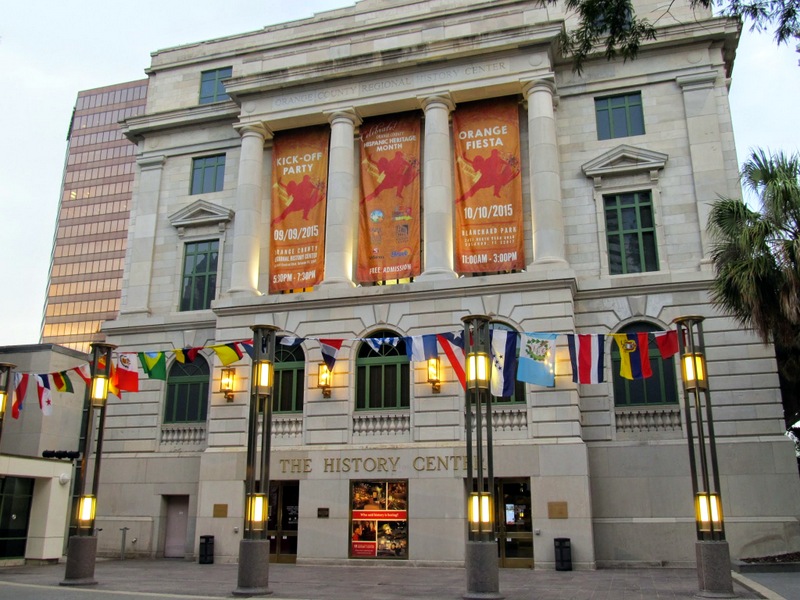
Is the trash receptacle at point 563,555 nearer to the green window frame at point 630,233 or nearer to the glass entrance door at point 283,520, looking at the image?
the glass entrance door at point 283,520

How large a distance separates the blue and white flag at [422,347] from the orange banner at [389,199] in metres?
5.90

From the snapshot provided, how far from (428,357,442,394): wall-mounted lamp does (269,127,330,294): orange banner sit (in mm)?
6088

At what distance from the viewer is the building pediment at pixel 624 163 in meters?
27.4

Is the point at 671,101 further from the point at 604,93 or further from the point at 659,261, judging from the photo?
the point at 659,261

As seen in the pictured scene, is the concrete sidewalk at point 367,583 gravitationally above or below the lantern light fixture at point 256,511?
below

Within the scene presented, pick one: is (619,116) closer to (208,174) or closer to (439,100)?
(439,100)

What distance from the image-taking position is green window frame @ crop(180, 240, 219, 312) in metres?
31.3

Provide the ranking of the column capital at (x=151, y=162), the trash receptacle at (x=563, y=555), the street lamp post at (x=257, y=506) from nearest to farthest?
the street lamp post at (x=257, y=506), the trash receptacle at (x=563, y=555), the column capital at (x=151, y=162)

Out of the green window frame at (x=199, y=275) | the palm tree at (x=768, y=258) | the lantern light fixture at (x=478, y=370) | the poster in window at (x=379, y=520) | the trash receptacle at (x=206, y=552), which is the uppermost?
the green window frame at (x=199, y=275)

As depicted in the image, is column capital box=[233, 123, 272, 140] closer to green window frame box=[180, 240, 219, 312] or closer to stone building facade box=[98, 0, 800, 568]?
stone building facade box=[98, 0, 800, 568]

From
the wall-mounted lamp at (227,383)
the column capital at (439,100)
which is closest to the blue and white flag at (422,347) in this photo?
the wall-mounted lamp at (227,383)

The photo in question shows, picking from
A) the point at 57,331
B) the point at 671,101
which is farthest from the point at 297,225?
the point at 57,331

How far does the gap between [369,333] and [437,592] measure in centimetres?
1117

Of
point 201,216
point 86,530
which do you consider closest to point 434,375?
point 86,530
